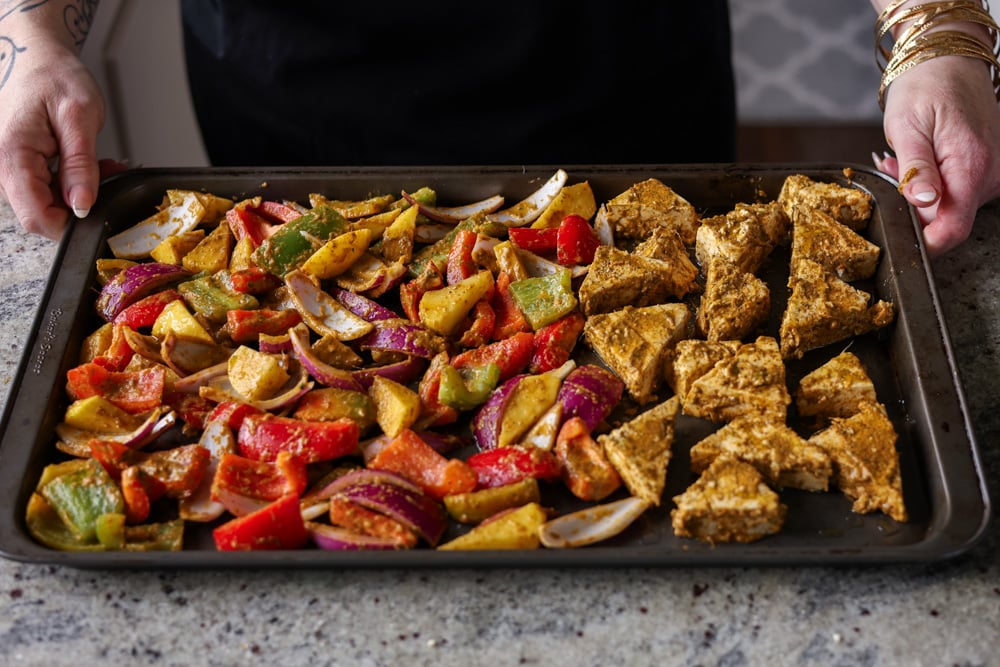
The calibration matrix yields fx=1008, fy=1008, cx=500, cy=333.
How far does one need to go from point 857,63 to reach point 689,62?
4.03 m

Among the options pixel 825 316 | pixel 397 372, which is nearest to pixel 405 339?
pixel 397 372

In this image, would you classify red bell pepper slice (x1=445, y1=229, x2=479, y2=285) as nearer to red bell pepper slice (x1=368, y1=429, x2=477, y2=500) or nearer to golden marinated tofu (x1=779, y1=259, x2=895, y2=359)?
red bell pepper slice (x1=368, y1=429, x2=477, y2=500)

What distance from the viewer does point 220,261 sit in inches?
99.3

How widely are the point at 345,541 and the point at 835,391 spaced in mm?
1045

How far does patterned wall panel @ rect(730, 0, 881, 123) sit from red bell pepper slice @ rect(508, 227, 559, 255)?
3.88 m

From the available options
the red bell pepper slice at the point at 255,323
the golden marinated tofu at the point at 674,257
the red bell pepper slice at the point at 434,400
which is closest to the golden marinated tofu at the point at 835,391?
the golden marinated tofu at the point at 674,257

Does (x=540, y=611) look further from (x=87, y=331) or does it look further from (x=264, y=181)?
(x=264, y=181)

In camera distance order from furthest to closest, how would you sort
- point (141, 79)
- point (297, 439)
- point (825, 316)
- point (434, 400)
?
point (141, 79)
point (825, 316)
point (434, 400)
point (297, 439)

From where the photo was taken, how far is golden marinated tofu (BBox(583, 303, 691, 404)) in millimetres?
2174

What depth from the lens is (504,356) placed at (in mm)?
2221

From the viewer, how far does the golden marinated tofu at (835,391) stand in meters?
2.09

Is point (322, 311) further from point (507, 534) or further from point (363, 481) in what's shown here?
point (507, 534)

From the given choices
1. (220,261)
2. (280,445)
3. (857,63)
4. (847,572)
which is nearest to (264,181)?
(220,261)

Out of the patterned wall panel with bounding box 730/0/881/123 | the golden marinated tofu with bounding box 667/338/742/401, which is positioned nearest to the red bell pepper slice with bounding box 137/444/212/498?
the golden marinated tofu with bounding box 667/338/742/401
